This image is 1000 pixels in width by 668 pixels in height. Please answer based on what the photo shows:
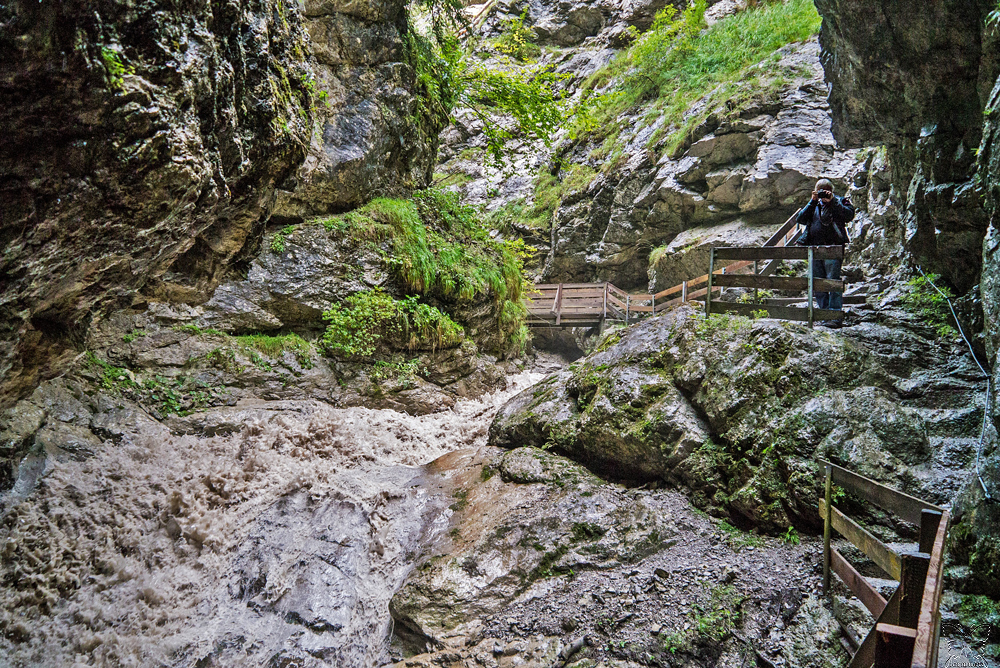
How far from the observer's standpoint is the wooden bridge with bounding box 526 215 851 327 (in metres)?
5.88

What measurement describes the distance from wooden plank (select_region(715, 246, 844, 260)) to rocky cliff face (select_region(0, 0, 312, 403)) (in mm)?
5548

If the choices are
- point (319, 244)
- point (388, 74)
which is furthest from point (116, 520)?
point (388, 74)

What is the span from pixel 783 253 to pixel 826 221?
0.93 metres

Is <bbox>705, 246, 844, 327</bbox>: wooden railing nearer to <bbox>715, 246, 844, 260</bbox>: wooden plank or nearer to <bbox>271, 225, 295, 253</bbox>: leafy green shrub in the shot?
<bbox>715, 246, 844, 260</bbox>: wooden plank

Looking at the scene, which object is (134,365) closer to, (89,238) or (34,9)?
(89,238)

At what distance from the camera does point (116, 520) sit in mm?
4414

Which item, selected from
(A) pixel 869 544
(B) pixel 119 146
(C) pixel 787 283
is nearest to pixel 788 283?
(C) pixel 787 283

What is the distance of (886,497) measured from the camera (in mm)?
2898

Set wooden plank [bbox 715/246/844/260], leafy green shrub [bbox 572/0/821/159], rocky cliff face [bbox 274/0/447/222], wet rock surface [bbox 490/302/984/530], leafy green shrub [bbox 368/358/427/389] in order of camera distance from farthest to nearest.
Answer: leafy green shrub [bbox 572/0/821/159]
rocky cliff face [bbox 274/0/447/222]
leafy green shrub [bbox 368/358/427/389]
wooden plank [bbox 715/246/844/260]
wet rock surface [bbox 490/302/984/530]

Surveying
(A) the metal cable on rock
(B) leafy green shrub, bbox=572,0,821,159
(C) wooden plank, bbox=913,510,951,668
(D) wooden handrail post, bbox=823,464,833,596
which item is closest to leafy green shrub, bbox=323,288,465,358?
(D) wooden handrail post, bbox=823,464,833,596

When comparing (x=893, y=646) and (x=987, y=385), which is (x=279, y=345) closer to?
(x=893, y=646)

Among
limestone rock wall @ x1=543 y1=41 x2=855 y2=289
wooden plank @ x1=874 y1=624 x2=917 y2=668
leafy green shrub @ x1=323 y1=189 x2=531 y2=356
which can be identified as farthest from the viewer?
limestone rock wall @ x1=543 y1=41 x2=855 y2=289

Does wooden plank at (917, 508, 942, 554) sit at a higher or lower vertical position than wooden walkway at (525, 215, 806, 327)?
higher

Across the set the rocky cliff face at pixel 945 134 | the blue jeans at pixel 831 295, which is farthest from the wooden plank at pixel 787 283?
Result: the rocky cliff face at pixel 945 134
